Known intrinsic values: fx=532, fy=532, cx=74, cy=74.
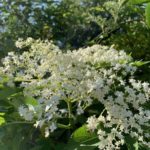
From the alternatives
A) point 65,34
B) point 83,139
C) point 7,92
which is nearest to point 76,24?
point 65,34

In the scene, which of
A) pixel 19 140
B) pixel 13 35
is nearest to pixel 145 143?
pixel 19 140

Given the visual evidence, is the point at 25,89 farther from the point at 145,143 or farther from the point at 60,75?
the point at 145,143

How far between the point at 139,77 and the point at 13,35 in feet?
4.55

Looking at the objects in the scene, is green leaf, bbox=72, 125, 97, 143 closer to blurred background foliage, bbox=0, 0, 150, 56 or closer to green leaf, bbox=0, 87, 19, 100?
green leaf, bbox=0, 87, 19, 100

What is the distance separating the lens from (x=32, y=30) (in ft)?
11.6

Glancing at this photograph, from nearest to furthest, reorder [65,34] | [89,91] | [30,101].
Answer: [89,91] < [30,101] < [65,34]

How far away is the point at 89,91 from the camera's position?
5.14 feet

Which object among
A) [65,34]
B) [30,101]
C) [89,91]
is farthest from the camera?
[65,34]

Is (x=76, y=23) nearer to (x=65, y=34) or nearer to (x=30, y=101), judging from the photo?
(x=65, y=34)

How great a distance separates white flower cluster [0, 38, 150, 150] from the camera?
61.9 inches

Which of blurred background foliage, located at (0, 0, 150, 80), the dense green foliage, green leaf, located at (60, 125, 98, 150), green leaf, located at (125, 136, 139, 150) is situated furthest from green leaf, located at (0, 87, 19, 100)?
blurred background foliage, located at (0, 0, 150, 80)

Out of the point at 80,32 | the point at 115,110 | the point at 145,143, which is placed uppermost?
the point at 80,32

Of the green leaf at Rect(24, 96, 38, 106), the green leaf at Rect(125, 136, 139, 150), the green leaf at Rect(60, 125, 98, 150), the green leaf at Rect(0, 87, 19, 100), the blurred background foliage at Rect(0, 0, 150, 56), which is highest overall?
the blurred background foliage at Rect(0, 0, 150, 56)

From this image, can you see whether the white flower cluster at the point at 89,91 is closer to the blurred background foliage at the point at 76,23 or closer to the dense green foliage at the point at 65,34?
the dense green foliage at the point at 65,34
